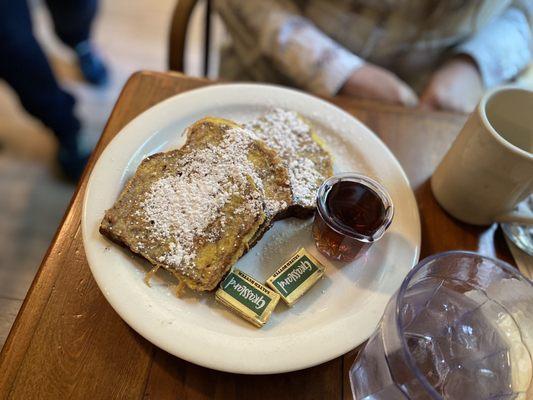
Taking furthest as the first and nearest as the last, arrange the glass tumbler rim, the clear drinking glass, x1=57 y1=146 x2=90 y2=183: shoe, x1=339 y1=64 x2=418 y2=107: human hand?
x1=57 y1=146 x2=90 y2=183: shoe
x1=339 y1=64 x2=418 y2=107: human hand
the clear drinking glass
the glass tumbler rim

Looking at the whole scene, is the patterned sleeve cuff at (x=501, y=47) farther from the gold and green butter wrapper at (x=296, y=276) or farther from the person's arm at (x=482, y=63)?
the gold and green butter wrapper at (x=296, y=276)

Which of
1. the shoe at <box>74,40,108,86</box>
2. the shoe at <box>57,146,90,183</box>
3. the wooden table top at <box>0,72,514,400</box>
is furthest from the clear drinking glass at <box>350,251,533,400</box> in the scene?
the shoe at <box>74,40,108,86</box>

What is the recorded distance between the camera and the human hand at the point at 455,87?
4.46 ft

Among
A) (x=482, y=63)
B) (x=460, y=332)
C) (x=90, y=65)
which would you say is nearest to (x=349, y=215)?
(x=460, y=332)

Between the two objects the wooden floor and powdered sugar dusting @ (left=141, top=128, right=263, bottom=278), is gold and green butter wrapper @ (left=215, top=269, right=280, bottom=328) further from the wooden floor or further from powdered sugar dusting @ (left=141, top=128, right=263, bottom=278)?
the wooden floor

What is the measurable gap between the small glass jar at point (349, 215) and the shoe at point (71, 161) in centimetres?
136

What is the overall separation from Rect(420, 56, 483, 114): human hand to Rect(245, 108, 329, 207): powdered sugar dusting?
0.56 meters

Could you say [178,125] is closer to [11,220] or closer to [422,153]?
[422,153]

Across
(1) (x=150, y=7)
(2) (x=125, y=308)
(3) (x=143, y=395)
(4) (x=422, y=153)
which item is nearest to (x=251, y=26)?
(4) (x=422, y=153)

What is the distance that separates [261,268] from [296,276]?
0.23 feet

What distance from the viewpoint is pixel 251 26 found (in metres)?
1.35

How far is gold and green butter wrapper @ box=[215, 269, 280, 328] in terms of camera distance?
740 mm

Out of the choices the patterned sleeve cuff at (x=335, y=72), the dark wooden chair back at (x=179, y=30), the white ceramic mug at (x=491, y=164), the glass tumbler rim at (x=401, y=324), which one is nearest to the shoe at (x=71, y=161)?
the dark wooden chair back at (x=179, y=30)

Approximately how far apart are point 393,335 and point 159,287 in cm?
39
